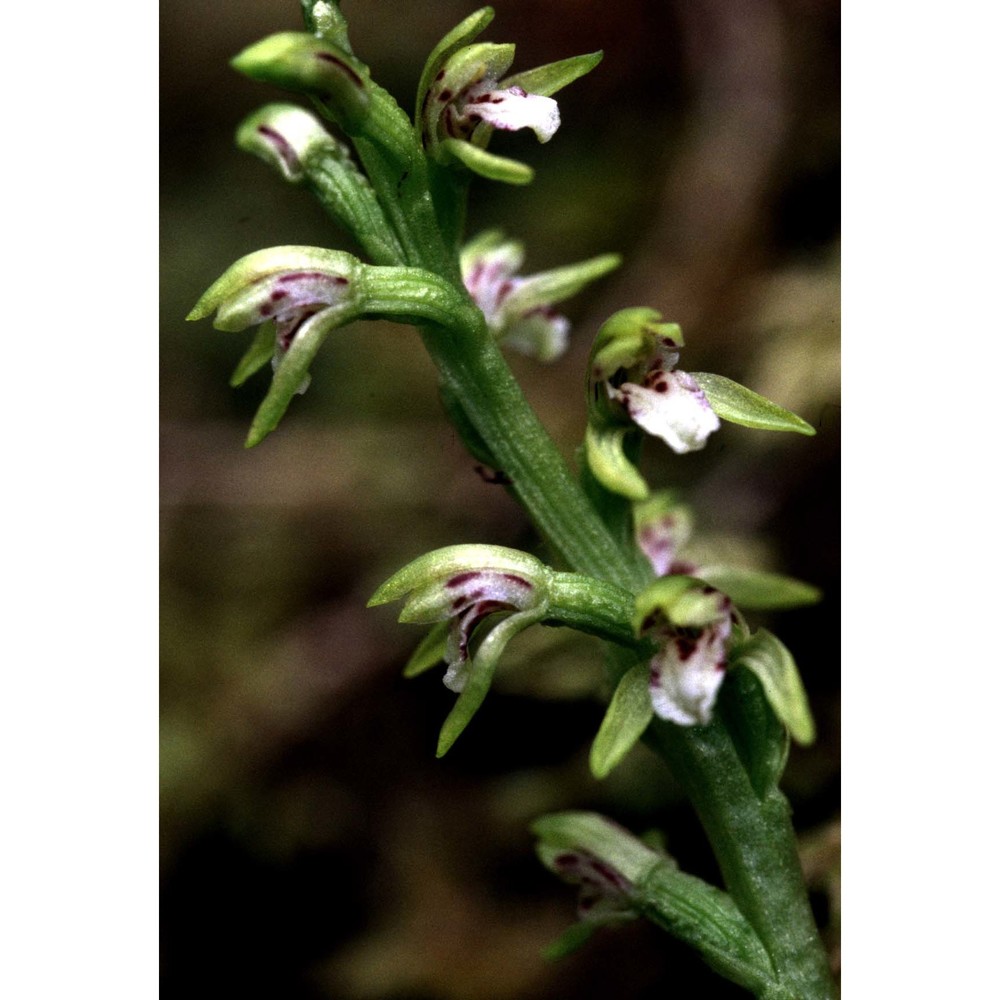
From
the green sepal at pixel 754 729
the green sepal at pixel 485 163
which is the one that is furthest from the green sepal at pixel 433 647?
the green sepal at pixel 485 163

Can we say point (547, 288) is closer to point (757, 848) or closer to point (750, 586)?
point (750, 586)

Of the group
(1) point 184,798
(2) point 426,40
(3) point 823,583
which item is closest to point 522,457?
(3) point 823,583

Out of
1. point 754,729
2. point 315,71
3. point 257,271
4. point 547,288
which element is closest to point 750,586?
point 754,729

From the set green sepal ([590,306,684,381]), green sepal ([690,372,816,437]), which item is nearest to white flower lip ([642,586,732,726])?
green sepal ([690,372,816,437])

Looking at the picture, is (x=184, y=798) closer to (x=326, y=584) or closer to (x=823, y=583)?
(x=326, y=584)

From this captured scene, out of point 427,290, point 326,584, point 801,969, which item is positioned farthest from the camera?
point 326,584

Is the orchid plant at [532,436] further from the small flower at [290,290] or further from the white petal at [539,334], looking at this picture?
the white petal at [539,334]
